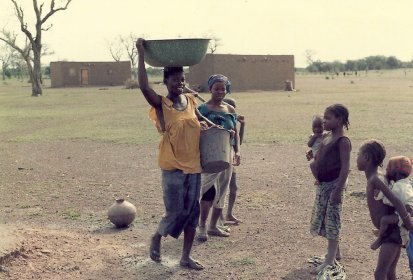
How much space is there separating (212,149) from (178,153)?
1.03 feet

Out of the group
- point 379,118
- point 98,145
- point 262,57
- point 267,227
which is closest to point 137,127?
point 98,145

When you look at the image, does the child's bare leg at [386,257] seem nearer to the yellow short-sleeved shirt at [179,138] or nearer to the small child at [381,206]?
the small child at [381,206]

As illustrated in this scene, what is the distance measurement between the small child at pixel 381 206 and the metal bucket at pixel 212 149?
4.19 feet

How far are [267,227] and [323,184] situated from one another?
154 centimetres

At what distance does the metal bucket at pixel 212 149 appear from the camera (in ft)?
15.5

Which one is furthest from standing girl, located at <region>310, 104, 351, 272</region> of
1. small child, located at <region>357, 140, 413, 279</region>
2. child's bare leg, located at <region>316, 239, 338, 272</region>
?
small child, located at <region>357, 140, 413, 279</region>

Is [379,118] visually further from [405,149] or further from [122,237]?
[122,237]

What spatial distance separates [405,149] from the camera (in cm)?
1117

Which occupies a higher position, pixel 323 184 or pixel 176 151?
pixel 176 151

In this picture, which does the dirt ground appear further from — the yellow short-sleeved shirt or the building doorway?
the building doorway

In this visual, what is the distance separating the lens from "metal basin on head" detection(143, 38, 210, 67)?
14.1 ft

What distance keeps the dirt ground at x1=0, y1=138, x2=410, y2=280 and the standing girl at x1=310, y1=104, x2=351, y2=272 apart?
14.6 inches

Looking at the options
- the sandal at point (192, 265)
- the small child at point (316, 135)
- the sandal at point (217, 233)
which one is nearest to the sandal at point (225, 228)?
the sandal at point (217, 233)

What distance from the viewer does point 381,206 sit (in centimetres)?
385
